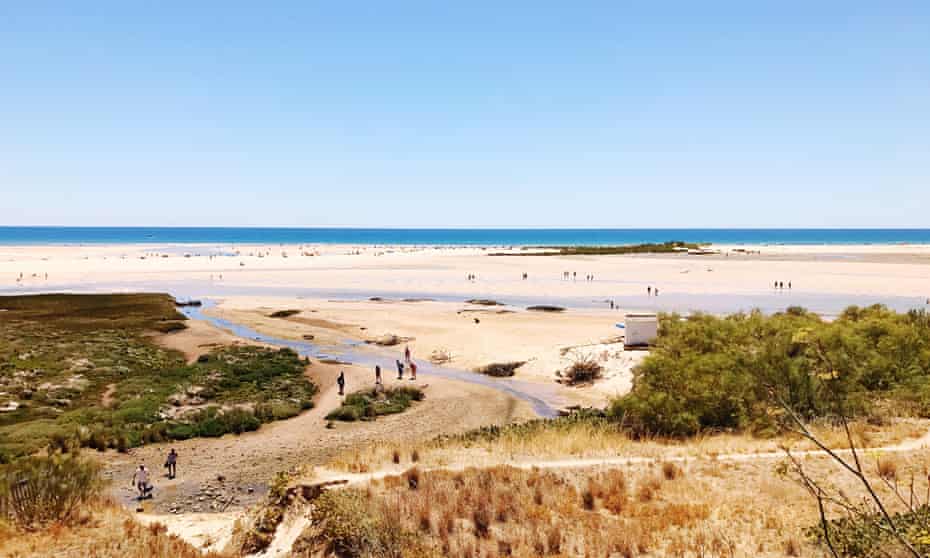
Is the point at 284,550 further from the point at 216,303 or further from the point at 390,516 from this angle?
the point at 216,303

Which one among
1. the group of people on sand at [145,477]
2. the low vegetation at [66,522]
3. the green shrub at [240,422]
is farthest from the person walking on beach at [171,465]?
the low vegetation at [66,522]

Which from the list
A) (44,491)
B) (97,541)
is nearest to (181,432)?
(44,491)

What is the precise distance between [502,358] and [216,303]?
3650 centimetres

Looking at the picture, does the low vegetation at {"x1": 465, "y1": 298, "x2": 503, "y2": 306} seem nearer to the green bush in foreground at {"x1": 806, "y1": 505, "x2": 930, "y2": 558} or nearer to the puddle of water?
the puddle of water

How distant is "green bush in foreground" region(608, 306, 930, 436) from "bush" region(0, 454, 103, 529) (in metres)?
13.3

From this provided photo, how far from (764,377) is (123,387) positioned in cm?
2701

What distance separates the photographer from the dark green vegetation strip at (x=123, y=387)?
23031 millimetres

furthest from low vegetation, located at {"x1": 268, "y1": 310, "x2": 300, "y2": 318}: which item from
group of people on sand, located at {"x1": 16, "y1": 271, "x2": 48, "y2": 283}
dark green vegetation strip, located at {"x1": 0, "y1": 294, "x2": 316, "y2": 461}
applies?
group of people on sand, located at {"x1": 16, "y1": 271, "x2": 48, "y2": 283}

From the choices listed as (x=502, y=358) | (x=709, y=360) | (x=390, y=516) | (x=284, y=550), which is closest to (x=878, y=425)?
(x=709, y=360)

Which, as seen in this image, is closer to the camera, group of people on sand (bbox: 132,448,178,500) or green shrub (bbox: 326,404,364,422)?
group of people on sand (bbox: 132,448,178,500)

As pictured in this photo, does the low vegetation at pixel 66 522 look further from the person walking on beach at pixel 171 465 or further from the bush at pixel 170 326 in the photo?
the bush at pixel 170 326

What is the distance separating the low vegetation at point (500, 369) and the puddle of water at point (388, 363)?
1.79 feet

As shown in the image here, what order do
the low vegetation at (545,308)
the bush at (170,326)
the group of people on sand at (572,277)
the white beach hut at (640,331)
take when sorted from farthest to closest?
the group of people on sand at (572,277), the low vegetation at (545,308), the bush at (170,326), the white beach hut at (640,331)

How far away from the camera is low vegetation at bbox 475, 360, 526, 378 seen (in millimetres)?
33000
